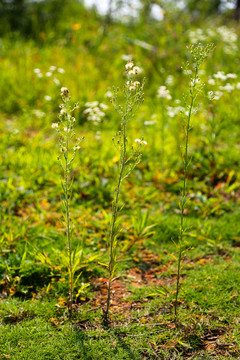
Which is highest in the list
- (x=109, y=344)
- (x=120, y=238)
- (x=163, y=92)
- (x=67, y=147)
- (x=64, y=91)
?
(x=163, y=92)

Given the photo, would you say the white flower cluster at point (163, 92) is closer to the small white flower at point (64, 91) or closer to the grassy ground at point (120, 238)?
the grassy ground at point (120, 238)

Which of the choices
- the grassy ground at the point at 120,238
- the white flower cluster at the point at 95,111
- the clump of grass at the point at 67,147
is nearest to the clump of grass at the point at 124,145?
the grassy ground at the point at 120,238

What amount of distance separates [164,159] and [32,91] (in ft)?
9.93

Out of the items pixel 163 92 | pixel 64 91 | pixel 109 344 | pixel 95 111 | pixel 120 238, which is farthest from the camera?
pixel 95 111

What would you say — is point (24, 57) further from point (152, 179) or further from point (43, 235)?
point (43, 235)

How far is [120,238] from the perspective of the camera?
10.6 ft

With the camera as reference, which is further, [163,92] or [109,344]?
[163,92]

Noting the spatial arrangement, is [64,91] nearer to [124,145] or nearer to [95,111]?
[124,145]

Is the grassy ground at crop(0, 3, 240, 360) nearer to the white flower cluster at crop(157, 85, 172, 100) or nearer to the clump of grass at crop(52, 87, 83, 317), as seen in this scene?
the white flower cluster at crop(157, 85, 172, 100)

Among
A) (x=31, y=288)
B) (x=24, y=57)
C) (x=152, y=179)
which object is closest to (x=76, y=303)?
(x=31, y=288)

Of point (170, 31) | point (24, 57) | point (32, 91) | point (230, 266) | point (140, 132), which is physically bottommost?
point (230, 266)

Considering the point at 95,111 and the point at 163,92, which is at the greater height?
the point at 163,92

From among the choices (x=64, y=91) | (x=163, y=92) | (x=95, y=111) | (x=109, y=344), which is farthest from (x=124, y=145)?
(x=95, y=111)

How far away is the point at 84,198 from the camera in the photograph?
3922mm
